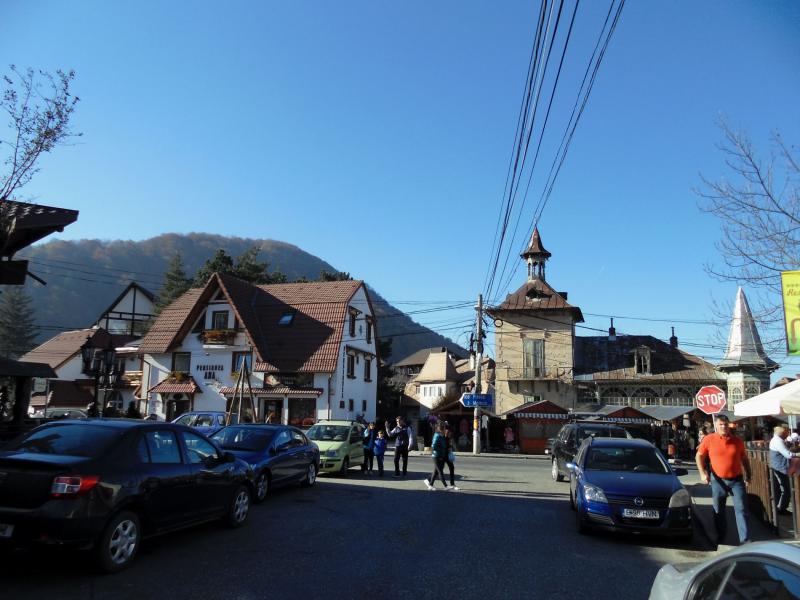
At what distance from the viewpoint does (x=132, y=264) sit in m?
146

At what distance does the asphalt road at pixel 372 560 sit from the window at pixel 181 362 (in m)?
29.1

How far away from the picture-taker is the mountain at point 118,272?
105 metres

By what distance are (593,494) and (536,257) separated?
135ft

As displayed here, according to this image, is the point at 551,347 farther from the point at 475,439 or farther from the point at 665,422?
the point at 475,439

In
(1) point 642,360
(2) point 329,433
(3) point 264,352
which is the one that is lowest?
(2) point 329,433

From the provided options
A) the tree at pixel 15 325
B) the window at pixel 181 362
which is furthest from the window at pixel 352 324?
the tree at pixel 15 325

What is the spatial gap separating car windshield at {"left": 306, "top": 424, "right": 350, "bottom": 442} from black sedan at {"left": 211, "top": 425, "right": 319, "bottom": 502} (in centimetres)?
337

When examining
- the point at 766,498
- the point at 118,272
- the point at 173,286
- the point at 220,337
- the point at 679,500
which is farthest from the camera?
the point at 118,272

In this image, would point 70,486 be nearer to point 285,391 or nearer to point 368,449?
point 368,449

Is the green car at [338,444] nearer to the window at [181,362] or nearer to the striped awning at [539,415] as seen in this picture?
the striped awning at [539,415]

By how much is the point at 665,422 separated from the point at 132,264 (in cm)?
13800

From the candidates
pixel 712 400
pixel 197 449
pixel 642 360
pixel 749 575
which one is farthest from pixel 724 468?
pixel 642 360

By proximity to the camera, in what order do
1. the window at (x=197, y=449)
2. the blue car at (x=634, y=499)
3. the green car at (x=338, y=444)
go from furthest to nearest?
the green car at (x=338, y=444) → the blue car at (x=634, y=499) → the window at (x=197, y=449)

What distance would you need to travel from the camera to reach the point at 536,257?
160 feet
